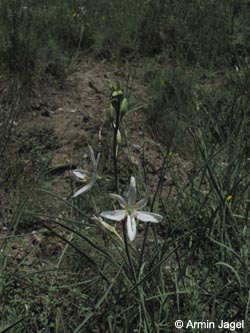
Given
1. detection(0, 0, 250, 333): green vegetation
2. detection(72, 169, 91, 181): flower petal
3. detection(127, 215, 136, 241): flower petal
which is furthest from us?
detection(0, 0, 250, 333): green vegetation

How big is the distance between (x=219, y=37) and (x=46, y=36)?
163cm

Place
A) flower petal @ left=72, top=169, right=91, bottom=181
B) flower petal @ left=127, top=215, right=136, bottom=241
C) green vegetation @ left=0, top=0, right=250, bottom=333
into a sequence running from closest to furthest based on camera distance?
flower petal @ left=127, top=215, right=136, bottom=241
flower petal @ left=72, top=169, right=91, bottom=181
green vegetation @ left=0, top=0, right=250, bottom=333

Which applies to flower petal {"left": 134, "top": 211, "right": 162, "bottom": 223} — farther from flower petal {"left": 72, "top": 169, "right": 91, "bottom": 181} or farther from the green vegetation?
flower petal {"left": 72, "top": 169, "right": 91, "bottom": 181}

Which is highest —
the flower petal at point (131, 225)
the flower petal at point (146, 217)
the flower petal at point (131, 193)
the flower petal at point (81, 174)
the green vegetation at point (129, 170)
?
the flower petal at point (131, 193)

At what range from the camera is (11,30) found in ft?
12.1

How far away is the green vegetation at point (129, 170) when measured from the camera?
5.42ft

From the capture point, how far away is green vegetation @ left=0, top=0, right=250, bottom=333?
5.42ft

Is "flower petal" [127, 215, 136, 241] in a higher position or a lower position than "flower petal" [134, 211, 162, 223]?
lower

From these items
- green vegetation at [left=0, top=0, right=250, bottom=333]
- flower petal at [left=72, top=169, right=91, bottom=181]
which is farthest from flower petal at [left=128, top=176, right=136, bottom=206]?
flower petal at [left=72, top=169, right=91, bottom=181]

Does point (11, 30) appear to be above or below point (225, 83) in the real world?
above

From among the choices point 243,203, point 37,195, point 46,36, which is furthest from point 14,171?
point 46,36

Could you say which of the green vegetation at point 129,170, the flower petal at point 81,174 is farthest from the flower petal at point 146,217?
the flower petal at point 81,174

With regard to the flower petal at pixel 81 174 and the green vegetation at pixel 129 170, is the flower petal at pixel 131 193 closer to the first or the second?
the green vegetation at pixel 129 170

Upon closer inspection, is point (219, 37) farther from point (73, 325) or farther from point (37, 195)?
point (73, 325)
